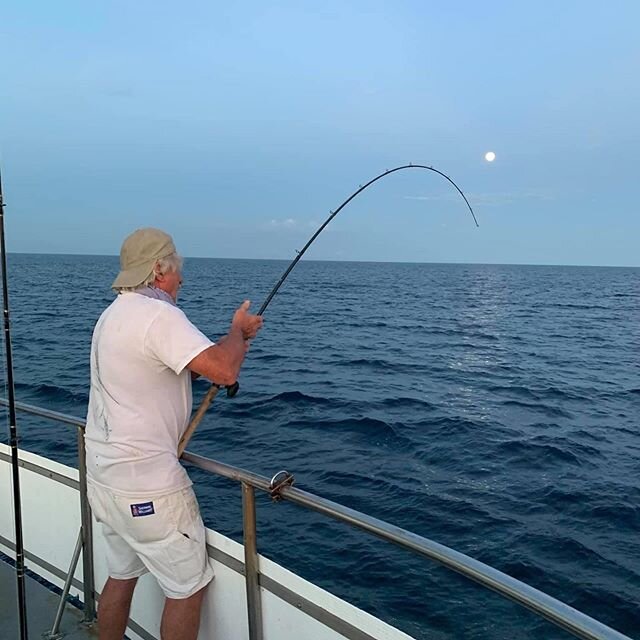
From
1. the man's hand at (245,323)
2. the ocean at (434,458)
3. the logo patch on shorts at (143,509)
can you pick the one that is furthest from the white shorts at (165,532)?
the ocean at (434,458)

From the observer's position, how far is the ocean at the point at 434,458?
17.5ft

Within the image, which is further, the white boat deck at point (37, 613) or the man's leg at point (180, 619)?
the white boat deck at point (37, 613)

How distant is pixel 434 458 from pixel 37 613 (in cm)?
647

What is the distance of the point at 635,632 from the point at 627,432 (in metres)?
5.97

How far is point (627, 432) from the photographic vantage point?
1011cm

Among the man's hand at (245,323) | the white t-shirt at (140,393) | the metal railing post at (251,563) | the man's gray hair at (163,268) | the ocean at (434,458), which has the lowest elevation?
the ocean at (434,458)

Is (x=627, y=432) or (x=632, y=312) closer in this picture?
(x=627, y=432)

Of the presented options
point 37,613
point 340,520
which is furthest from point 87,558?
point 340,520

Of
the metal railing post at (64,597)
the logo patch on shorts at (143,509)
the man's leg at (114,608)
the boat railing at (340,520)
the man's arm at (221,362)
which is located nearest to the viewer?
the boat railing at (340,520)

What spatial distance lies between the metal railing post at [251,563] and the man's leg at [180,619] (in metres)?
0.19

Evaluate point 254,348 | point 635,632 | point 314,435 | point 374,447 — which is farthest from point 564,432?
point 254,348

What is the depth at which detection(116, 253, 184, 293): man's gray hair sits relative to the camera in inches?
79.4

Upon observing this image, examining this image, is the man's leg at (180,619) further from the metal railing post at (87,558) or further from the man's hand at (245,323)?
the man's hand at (245,323)

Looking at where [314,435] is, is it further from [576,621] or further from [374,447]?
[576,621]
